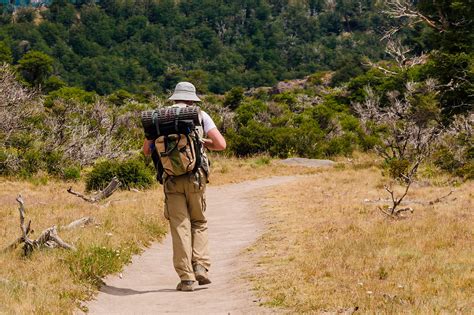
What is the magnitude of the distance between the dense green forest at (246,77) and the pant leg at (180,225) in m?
11.6

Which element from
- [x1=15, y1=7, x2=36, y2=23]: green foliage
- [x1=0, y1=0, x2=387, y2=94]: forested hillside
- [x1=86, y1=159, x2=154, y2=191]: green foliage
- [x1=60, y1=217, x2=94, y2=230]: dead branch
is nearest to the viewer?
[x1=60, y1=217, x2=94, y2=230]: dead branch

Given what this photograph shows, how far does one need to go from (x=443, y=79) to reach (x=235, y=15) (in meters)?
124

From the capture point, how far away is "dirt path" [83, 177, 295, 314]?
6.93 m

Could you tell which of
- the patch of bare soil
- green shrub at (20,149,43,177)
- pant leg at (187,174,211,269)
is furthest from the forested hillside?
pant leg at (187,174,211,269)

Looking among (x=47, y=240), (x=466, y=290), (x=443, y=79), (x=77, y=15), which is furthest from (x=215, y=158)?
(x=77, y=15)

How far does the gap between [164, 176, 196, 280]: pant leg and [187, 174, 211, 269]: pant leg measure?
0.07 metres

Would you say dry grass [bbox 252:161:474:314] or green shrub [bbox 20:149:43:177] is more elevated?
dry grass [bbox 252:161:474:314]

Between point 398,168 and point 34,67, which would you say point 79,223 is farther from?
point 34,67

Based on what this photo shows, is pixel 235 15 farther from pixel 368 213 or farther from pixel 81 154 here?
pixel 368 213

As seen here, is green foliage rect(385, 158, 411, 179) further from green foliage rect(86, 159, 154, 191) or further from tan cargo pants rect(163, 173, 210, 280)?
tan cargo pants rect(163, 173, 210, 280)

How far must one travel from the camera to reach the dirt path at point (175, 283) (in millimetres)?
6926

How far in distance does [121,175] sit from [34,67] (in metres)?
46.3

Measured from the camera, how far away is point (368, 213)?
12508mm

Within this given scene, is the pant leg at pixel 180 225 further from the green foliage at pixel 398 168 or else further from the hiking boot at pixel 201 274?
the green foliage at pixel 398 168
